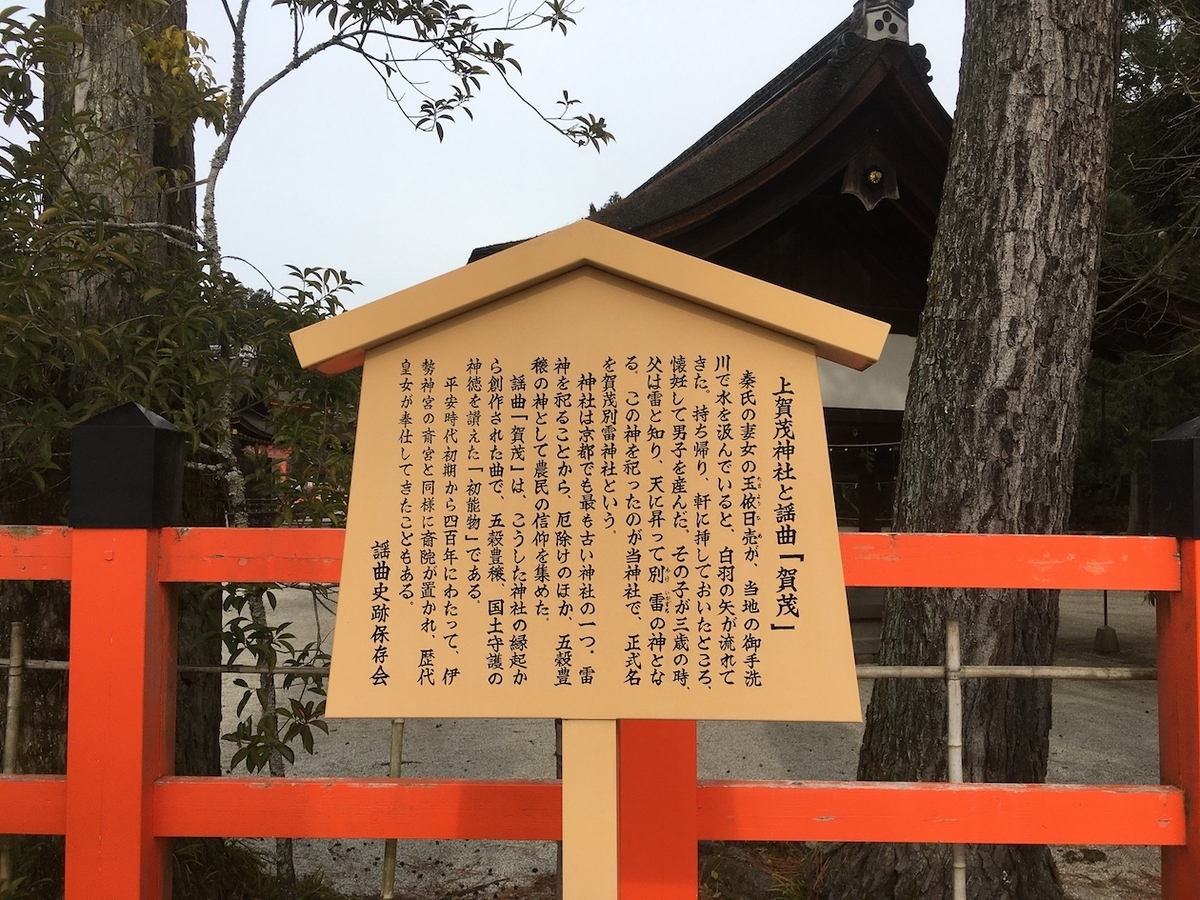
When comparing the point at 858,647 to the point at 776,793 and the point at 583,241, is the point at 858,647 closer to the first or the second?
the point at 776,793

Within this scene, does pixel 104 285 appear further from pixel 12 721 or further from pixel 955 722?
pixel 955 722

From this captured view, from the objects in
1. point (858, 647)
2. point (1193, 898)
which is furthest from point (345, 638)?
point (858, 647)

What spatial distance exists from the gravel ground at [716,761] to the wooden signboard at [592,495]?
7.37ft

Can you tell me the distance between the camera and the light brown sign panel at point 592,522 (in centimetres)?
136

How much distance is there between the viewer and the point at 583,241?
4.58ft

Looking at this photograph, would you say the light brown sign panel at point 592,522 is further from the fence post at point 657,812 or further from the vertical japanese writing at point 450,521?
the fence post at point 657,812

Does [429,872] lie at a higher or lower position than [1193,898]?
lower

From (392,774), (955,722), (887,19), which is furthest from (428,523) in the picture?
(887,19)

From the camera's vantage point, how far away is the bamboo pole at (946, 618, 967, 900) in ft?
6.59

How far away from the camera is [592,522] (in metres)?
1.38

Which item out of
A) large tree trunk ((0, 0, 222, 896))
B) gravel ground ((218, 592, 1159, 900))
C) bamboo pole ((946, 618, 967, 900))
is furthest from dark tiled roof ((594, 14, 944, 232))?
bamboo pole ((946, 618, 967, 900))

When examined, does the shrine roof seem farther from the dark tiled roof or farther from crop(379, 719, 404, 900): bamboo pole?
the dark tiled roof

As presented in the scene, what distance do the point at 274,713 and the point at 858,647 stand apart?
580 centimetres

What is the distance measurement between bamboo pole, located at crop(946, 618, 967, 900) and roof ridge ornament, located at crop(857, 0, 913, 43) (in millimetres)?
6027
